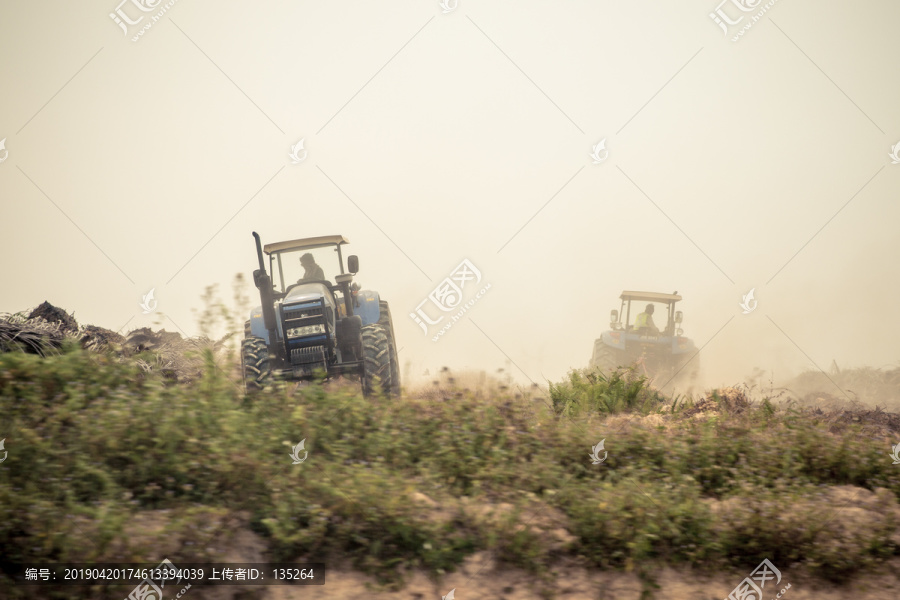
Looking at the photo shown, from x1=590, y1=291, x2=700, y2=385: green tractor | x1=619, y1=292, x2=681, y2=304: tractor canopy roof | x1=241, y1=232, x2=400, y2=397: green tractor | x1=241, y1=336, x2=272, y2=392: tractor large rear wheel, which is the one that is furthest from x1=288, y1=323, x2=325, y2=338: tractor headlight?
x1=619, y1=292, x2=681, y2=304: tractor canopy roof

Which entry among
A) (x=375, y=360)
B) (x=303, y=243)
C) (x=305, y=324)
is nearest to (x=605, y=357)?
(x=375, y=360)

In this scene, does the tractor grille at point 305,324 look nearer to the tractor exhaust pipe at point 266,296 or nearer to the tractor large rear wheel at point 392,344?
the tractor exhaust pipe at point 266,296

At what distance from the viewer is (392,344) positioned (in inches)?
360

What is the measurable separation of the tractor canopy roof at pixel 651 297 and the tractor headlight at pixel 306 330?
27.8 feet

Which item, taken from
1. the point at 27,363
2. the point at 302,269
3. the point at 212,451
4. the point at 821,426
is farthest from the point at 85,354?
the point at 821,426

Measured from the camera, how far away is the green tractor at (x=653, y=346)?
12.3 m

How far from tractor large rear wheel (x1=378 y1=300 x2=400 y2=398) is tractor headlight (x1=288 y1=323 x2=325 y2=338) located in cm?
106

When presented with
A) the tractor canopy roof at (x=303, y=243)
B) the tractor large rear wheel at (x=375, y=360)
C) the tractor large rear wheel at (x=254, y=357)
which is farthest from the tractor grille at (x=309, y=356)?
the tractor canopy roof at (x=303, y=243)

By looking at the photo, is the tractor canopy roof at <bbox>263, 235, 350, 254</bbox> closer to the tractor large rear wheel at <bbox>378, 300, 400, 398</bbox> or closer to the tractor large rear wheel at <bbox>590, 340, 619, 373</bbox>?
the tractor large rear wheel at <bbox>378, 300, 400, 398</bbox>

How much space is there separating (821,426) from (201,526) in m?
6.35

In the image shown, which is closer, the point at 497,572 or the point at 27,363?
the point at 497,572

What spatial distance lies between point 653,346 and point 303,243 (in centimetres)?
800

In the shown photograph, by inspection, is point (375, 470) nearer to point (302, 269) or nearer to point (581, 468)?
point (581, 468)

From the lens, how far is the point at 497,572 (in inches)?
141
